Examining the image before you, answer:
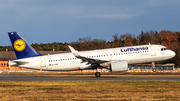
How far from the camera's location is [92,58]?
103 feet

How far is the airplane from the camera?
105ft

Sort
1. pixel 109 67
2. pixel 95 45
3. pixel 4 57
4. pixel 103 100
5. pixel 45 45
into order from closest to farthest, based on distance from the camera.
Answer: pixel 103 100 < pixel 109 67 < pixel 4 57 < pixel 95 45 < pixel 45 45

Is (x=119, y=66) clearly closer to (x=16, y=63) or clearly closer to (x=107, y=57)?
(x=107, y=57)

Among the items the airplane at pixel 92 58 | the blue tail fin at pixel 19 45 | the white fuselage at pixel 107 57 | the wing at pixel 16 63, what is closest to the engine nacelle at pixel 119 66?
the airplane at pixel 92 58

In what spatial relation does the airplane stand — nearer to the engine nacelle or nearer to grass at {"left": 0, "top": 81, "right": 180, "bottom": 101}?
the engine nacelle

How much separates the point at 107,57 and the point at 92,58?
2609 mm

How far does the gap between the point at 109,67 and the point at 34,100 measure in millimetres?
19988

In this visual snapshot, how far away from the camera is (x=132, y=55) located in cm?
3266

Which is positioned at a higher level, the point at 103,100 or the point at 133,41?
the point at 133,41

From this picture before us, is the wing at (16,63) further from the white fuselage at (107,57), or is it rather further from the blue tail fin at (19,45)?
the blue tail fin at (19,45)

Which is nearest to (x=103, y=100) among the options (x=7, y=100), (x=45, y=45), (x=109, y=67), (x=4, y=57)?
(x=7, y=100)

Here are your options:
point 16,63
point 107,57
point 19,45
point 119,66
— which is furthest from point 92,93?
point 19,45

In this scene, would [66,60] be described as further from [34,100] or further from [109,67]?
[34,100]

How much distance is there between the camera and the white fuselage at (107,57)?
32719 mm
